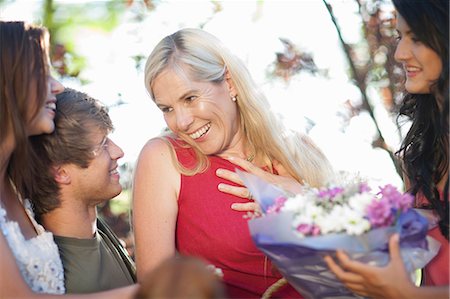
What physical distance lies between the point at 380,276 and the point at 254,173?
1.30 m

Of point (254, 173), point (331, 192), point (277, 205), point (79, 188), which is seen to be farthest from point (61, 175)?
point (331, 192)

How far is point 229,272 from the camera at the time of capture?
4387 mm

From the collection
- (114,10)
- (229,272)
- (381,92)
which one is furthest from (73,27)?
(229,272)

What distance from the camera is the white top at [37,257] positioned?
3.94m

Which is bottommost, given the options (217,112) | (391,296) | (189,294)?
(391,296)

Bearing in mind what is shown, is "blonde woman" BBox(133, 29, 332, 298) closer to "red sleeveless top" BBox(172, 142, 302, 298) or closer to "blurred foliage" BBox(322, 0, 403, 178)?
"red sleeveless top" BBox(172, 142, 302, 298)

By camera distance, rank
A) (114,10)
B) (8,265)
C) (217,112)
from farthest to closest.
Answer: (114,10)
(217,112)
(8,265)

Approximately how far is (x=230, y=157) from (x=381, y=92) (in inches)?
82.4

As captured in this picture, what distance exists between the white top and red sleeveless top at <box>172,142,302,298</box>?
2.08 feet

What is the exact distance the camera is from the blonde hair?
4.52 metres

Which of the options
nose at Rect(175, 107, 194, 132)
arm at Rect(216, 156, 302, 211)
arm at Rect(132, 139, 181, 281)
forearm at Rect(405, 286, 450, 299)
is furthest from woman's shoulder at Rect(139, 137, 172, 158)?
forearm at Rect(405, 286, 450, 299)

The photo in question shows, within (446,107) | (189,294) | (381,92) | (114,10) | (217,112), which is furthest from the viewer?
(114,10)

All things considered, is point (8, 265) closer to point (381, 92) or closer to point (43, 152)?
point (43, 152)

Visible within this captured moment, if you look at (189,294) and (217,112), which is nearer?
(189,294)
